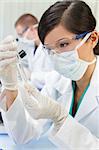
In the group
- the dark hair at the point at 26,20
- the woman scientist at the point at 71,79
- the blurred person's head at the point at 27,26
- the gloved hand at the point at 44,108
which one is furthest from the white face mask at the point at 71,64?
the dark hair at the point at 26,20

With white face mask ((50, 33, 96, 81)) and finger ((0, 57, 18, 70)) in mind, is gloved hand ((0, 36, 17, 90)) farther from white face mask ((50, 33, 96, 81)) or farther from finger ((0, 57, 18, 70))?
white face mask ((50, 33, 96, 81))

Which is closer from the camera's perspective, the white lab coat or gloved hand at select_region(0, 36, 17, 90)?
gloved hand at select_region(0, 36, 17, 90)

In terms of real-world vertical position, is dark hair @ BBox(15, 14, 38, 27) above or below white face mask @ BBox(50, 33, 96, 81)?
below

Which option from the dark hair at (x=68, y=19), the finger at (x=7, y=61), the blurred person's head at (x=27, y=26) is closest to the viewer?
the finger at (x=7, y=61)

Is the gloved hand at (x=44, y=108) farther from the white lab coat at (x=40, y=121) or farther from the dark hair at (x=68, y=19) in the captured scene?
the dark hair at (x=68, y=19)

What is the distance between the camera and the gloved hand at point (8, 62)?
0.92 metres

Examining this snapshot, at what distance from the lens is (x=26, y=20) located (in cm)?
215

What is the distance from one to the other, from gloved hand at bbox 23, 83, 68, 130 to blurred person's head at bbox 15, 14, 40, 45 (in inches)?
43.2

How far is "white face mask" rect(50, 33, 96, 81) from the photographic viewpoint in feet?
3.49

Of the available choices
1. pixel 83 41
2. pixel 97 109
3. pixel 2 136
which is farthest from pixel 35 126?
pixel 83 41

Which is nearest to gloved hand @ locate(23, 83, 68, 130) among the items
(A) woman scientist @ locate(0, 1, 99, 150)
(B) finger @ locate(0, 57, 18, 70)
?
(A) woman scientist @ locate(0, 1, 99, 150)

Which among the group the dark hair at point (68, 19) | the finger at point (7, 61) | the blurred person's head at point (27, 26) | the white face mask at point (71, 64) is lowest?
the blurred person's head at point (27, 26)

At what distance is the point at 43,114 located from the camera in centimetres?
95

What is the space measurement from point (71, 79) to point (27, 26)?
108 cm
